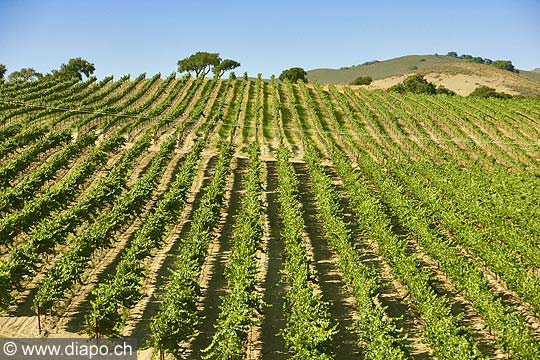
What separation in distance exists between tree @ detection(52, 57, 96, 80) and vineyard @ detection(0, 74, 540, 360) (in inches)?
2006

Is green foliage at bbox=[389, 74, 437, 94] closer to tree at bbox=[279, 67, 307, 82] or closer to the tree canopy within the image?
the tree canopy

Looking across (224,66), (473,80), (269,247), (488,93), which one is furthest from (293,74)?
(269,247)

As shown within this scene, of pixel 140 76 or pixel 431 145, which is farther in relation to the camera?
pixel 140 76

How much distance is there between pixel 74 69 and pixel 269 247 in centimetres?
9851

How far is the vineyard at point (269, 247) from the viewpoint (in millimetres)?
20438

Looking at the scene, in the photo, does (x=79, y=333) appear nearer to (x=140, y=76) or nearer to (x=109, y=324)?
(x=109, y=324)

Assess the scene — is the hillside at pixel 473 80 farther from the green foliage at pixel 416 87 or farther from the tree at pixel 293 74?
the tree at pixel 293 74

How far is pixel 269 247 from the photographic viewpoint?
31.7 meters

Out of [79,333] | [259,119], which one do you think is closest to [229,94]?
[259,119]

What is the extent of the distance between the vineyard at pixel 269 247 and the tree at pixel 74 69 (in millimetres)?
50956

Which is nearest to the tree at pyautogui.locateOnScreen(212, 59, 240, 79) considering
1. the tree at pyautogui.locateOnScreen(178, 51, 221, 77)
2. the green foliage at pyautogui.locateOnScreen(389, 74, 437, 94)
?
the tree at pyautogui.locateOnScreen(178, 51, 221, 77)

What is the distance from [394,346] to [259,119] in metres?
56.6

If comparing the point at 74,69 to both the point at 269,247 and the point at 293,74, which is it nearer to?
the point at 293,74

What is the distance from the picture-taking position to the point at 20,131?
52.4m
